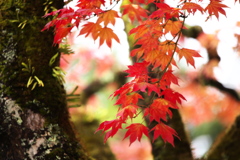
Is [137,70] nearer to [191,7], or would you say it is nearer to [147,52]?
[147,52]

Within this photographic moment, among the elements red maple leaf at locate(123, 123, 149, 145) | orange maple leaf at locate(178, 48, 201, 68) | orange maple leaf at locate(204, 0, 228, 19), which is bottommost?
red maple leaf at locate(123, 123, 149, 145)

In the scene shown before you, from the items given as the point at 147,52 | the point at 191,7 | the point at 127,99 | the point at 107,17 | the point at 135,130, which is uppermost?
the point at 191,7

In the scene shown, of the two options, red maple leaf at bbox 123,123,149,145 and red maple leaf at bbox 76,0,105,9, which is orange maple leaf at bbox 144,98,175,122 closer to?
red maple leaf at bbox 123,123,149,145

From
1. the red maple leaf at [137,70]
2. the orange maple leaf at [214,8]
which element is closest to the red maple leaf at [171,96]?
the red maple leaf at [137,70]

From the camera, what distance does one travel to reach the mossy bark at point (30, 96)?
5.13 ft

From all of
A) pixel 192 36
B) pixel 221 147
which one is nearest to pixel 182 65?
pixel 192 36

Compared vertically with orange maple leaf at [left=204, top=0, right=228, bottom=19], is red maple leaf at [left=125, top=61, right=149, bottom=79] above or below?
below

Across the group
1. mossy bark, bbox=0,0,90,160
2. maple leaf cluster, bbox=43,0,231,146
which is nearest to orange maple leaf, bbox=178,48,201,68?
maple leaf cluster, bbox=43,0,231,146

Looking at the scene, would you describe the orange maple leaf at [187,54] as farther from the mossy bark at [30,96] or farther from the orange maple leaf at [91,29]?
the mossy bark at [30,96]

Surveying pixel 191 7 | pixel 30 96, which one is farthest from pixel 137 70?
pixel 30 96

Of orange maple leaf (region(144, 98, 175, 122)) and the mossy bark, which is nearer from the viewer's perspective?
orange maple leaf (region(144, 98, 175, 122))

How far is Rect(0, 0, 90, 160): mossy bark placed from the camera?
5.13 feet

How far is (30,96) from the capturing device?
1.62 meters

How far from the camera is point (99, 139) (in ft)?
10.5
